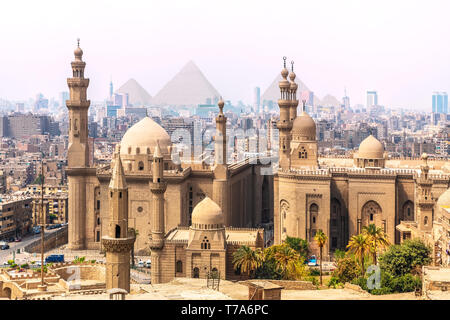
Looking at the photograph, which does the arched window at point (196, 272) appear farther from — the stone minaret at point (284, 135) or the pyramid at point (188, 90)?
the pyramid at point (188, 90)

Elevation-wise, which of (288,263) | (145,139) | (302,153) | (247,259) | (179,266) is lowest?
(179,266)

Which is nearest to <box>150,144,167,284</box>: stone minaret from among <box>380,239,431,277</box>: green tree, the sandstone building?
the sandstone building

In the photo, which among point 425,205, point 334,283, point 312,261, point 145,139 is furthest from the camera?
point 145,139

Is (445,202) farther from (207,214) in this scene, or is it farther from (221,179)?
(221,179)

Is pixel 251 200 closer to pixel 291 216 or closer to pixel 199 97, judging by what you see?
pixel 291 216

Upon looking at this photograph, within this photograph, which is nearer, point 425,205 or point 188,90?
point 425,205

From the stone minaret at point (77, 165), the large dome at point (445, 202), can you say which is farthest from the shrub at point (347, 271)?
the stone minaret at point (77, 165)

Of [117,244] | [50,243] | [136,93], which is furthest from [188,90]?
[117,244]
